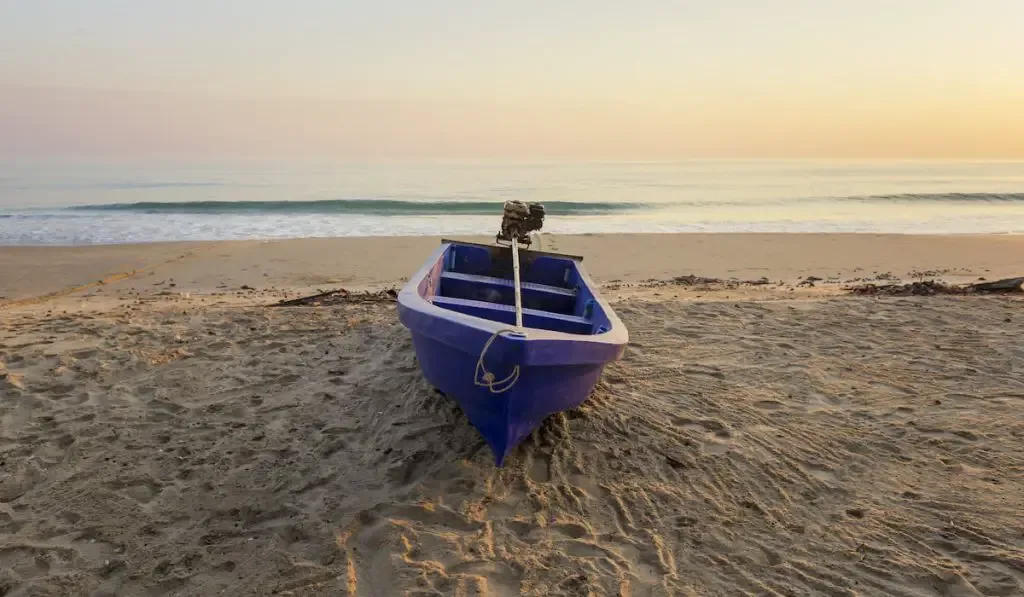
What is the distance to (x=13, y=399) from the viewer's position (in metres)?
4.53

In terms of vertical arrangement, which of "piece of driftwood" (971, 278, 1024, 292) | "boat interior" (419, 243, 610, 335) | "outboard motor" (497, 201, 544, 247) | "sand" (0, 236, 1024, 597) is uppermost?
"outboard motor" (497, 201, 544, 247)

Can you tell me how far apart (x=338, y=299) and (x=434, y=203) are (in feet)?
57.1

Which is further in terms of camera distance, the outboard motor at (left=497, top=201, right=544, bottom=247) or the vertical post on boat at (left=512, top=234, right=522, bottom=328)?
the outboard motor at (left=497, top=201, right=544, bottom=247)

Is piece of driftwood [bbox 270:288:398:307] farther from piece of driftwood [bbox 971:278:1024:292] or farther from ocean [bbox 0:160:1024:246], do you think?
ocean [bbox 0:160:1024:246]

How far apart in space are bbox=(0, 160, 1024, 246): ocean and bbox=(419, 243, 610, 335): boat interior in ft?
35.3

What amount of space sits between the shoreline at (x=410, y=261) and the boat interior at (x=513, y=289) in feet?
10.6

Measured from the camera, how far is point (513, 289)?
5816 mm

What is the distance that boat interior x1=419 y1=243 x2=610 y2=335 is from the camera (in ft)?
15.3

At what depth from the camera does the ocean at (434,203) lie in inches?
713

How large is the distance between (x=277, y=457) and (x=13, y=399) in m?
2.29

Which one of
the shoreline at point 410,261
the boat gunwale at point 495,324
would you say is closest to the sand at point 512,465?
the boat gunwale at point 495,324

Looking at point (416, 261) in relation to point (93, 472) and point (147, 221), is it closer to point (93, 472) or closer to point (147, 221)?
point (93, 472)

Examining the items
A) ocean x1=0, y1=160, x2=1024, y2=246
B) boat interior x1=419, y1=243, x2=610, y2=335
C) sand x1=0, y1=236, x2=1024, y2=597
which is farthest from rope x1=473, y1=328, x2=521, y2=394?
ocean x1=0, y1=160, x2=1024, y2=246

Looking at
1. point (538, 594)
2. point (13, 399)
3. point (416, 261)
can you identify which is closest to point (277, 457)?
point (538, 594)
